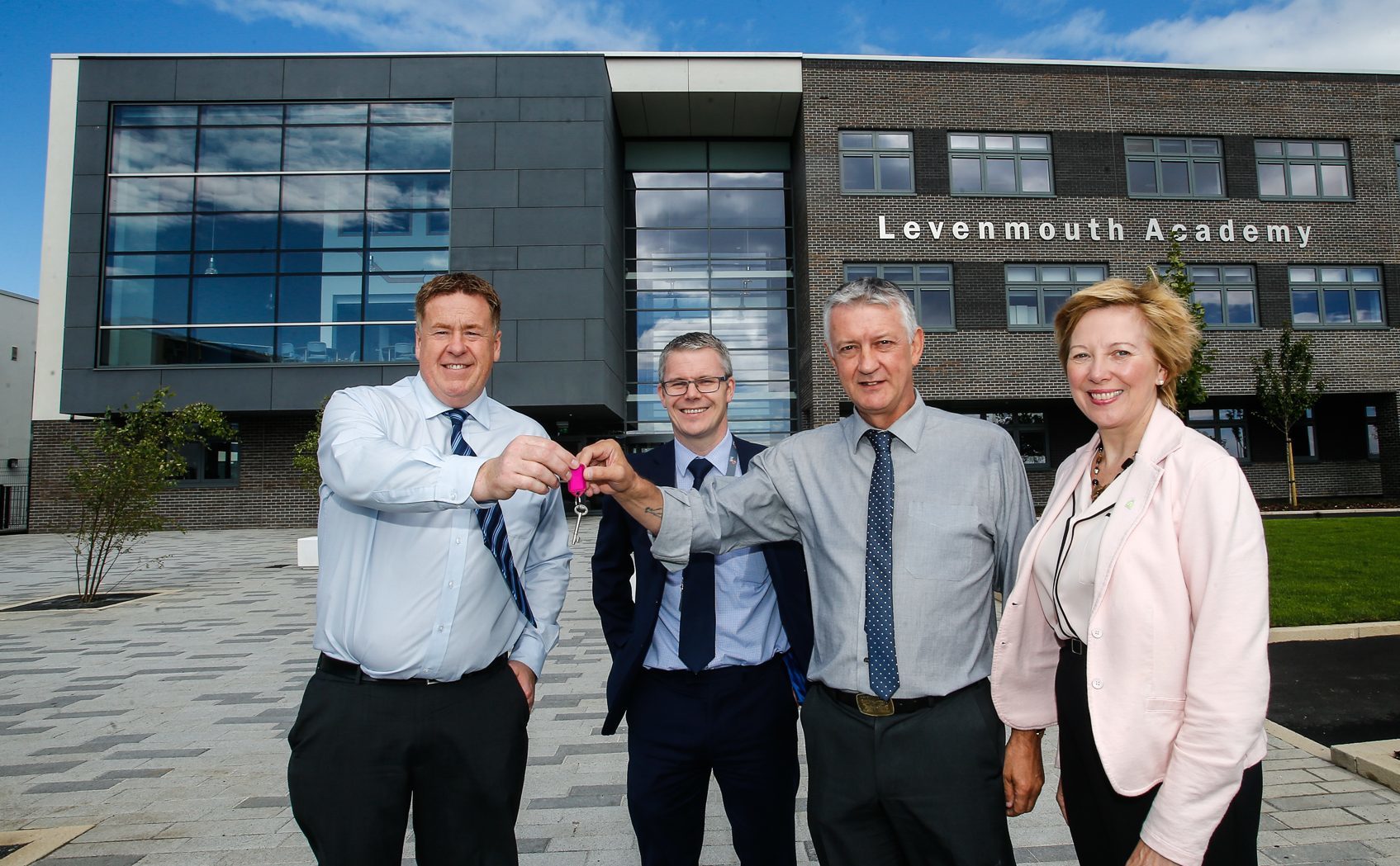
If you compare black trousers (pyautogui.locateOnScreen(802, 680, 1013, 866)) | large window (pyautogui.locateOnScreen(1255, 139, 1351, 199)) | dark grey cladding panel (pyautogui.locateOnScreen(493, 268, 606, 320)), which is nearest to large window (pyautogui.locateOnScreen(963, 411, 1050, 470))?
large window (pyautogui.locateOnScreen(1255, 139, 1351, 199))

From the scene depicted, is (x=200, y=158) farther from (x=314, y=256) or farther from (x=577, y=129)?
(x=577, y=129)

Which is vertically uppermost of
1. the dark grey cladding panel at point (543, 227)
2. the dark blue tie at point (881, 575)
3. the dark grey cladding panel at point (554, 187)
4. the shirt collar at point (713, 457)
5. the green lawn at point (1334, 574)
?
the dark grey cladding panel at point (554, 187)

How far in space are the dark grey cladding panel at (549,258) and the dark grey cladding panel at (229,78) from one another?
362 inches

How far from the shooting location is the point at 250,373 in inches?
923

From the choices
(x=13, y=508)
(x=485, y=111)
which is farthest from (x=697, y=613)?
(x=13, y=508)

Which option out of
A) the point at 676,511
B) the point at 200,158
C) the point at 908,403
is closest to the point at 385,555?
the point at 676,511

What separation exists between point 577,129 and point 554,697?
2125cm

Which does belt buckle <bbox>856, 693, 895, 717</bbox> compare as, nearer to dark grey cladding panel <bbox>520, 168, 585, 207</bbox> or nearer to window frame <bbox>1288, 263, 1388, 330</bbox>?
dark grey cladding panel <bbox>520, 168, 585, 207</bbox>

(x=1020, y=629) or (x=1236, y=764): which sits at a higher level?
(x=1020, y=629)

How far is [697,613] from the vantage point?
8.69 feet

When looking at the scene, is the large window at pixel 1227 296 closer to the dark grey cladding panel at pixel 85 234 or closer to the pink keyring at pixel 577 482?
the pink keyring at pixel 577 482

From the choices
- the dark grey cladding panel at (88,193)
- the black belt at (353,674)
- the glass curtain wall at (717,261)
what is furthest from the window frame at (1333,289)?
the dark grey cladding panel at (88,193)

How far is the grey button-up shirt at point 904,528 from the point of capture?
2.13 meters

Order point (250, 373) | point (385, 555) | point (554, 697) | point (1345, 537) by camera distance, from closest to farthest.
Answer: point (385, 555) < point (554, 697) < point (1345, 537) < point (250, 373)
